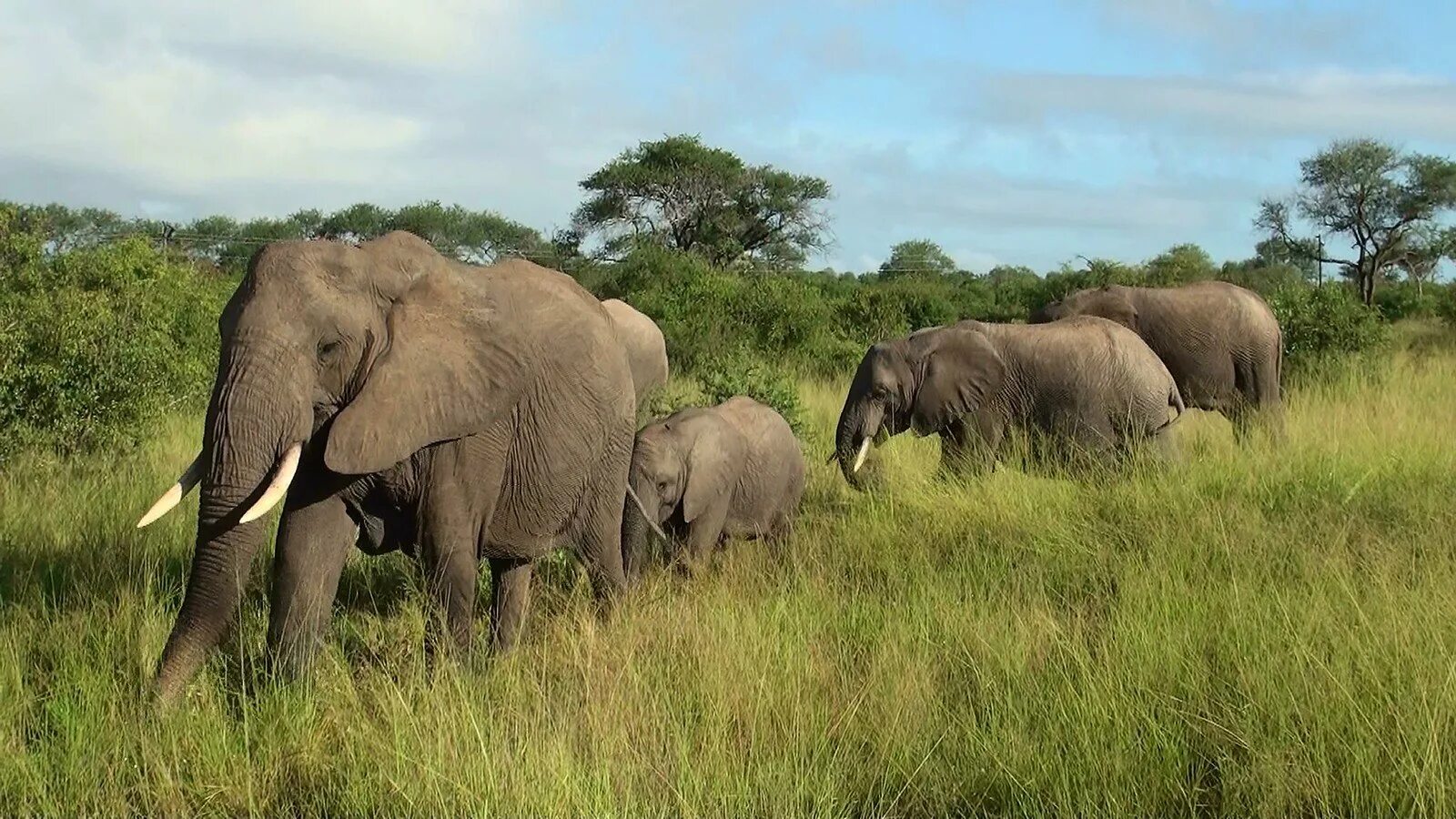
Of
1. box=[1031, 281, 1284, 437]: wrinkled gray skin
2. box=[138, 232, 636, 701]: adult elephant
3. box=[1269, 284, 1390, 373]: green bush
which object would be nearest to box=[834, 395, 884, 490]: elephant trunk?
box=[1031, 281, 1284, 437]: wrinkled gray skin

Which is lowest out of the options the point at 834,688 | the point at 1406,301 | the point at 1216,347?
the point at 1406,301

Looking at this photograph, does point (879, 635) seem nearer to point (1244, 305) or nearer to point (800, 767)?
point (800, 767)

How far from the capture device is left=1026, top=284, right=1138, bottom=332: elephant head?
37.0 feet

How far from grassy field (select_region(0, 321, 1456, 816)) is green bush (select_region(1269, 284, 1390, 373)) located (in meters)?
9.07

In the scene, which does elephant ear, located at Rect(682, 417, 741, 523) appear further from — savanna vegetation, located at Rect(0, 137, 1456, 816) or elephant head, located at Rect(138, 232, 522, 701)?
elephant head, located at Rect(138, 232, 522, 701)

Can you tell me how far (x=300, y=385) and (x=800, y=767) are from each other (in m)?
1.80

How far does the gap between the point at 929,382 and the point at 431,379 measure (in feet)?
17.9

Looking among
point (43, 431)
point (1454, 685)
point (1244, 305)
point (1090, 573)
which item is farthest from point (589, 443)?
point (1244, 305)

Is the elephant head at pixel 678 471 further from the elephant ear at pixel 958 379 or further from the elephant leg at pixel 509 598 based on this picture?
the elephant ear at pixel 958 379

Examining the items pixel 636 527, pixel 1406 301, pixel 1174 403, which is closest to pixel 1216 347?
pixel 1174 403

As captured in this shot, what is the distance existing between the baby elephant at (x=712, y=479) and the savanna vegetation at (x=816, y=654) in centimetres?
28

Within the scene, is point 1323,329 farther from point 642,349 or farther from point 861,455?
point 861,455

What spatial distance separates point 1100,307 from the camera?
11430mm

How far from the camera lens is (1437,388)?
12812 millimetres
